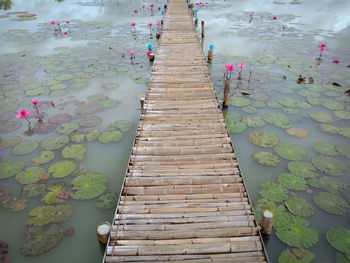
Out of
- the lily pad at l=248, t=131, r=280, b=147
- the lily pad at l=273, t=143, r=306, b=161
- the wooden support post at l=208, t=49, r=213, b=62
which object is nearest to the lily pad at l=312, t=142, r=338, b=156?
the lily pad at l=273, t=143, r=306, b=161

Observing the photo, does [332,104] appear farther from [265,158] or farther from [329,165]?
[265,158]

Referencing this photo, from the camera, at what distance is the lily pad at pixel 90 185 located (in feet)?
14.4

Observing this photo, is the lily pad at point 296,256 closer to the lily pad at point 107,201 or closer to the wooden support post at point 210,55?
the lily pad at point 107,201

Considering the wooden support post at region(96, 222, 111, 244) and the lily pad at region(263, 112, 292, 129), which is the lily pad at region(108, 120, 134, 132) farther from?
the lily pad at region(263, 112, 292, 129)

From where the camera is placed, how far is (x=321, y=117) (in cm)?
625

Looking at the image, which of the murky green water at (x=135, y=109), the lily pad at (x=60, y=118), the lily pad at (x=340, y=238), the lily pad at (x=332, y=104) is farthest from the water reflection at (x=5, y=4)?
the lily pad at (x=340, y=238)

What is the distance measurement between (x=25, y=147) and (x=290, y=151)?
636cm

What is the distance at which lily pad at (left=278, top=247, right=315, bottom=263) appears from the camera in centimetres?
338

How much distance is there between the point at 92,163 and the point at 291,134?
4.98 metres

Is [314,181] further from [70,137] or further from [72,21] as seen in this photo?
[72,21]

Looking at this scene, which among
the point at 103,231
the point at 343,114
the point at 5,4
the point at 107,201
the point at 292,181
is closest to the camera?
the point at 103,231

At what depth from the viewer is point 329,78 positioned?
26.8 ft

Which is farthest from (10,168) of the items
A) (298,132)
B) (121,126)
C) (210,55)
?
(210,55)

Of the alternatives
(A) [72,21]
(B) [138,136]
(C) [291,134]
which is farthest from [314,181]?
(A) [72,21]
